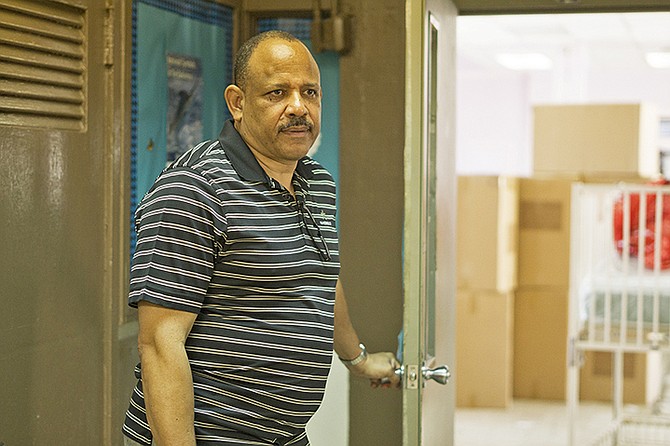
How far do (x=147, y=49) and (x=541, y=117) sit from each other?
329cm

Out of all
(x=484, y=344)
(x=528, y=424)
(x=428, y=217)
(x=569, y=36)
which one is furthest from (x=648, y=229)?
(x=428, y=217)

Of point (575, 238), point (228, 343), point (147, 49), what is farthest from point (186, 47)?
point (575, 238)

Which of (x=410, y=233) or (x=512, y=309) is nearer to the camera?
(x=410, y=233)

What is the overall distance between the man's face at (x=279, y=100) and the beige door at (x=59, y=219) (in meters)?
0.55

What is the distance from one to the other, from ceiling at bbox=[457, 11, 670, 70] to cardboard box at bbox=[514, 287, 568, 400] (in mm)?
1654

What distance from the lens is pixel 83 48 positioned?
79.1 inches

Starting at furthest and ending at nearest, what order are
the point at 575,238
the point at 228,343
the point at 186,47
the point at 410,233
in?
the point at 575,238
the point at 186,47
the point at 410,233
the point at 228,343

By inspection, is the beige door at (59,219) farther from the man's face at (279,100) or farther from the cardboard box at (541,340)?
the cardboard box at (541,340)

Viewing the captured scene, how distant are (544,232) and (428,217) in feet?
11.5

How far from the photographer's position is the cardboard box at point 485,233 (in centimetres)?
504

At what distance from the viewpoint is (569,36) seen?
263 inches

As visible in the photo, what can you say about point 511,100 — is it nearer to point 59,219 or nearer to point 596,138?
point 596,138

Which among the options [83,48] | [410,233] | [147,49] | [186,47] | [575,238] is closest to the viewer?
[410,233]

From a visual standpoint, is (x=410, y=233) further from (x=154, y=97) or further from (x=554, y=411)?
(x=554, y=411)
